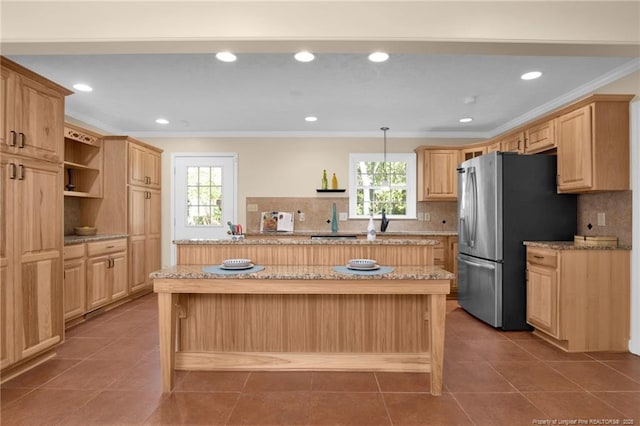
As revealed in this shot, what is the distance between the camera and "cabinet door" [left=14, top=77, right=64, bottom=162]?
255cm

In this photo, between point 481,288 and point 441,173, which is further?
point 441,173

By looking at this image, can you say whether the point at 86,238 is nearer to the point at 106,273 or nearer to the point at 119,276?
the point at 106,273

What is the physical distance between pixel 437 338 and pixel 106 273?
3.72m

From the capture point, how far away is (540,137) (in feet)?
12.3

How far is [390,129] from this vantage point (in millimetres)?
5418

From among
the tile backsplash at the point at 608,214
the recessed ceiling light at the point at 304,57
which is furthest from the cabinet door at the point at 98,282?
the tile backsplash at the point at 608,214

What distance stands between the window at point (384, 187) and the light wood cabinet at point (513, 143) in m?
1.39

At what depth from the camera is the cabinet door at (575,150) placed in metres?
3.07

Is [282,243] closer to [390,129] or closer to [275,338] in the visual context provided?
[275,338]

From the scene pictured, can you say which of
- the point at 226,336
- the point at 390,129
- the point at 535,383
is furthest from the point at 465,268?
the point at 226,336

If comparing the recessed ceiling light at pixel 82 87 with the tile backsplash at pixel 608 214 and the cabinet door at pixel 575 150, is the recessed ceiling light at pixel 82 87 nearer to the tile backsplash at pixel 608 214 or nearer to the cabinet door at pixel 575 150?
the cabinet door at pixel 575 150

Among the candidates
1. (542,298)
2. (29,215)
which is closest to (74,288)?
(29,215)

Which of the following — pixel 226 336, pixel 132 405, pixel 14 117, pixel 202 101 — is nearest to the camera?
pixel 132 405

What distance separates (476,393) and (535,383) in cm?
49
